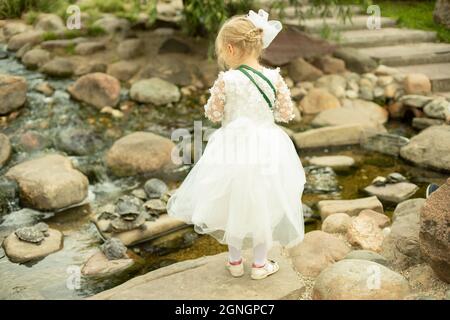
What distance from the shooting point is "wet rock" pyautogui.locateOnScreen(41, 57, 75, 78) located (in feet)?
28.7

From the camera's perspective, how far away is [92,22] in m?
9.88

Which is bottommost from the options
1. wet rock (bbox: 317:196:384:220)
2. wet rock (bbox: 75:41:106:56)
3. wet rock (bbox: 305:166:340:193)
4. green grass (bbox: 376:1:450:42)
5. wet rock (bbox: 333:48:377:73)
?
wet rock (bbox: 305:166:340:193)

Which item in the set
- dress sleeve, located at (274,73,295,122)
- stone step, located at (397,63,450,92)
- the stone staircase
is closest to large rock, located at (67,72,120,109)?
the stone staircase

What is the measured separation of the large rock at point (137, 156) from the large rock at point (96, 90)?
4.98 feet

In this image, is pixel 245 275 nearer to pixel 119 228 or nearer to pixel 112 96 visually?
pixel 119 228

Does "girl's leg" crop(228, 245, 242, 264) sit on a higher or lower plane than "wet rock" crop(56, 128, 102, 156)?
higher

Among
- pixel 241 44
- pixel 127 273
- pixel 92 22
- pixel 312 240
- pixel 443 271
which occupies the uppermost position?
pixel 241 44

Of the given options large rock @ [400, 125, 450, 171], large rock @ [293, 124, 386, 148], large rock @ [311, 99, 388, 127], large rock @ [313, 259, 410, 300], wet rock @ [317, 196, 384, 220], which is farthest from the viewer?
large rock @ [311, 99, 388, 127]

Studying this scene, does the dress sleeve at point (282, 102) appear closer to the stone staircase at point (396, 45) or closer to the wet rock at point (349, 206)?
the wet rock at point (349, 206)

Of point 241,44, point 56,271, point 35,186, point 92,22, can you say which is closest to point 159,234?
point 56,271

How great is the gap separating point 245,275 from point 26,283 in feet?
6.38

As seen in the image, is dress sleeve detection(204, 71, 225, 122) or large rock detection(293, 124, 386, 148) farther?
large rock detection(293, 124, 386, 148)

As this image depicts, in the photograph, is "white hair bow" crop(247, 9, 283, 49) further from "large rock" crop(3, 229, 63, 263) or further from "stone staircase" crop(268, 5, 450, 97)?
"stone staircase" crop(268, 5, 450, 97)

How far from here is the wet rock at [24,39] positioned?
858cm
